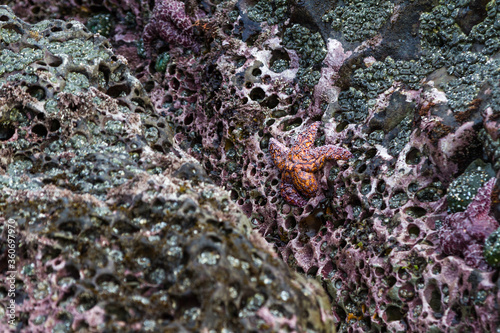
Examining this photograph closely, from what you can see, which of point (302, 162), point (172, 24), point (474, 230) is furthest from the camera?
point (172, 24)

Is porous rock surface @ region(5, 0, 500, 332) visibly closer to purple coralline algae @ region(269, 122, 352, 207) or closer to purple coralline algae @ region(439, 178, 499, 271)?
purple coralline algae @ region(439, 178, 499, 271)

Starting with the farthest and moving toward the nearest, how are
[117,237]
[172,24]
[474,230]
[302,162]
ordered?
[172,24], [302,162], [474,230], [117,237]

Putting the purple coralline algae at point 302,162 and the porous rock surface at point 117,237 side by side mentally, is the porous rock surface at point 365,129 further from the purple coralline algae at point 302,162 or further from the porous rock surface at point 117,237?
the porous rock surface at point 117,237

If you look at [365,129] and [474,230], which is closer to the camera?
[474,230]

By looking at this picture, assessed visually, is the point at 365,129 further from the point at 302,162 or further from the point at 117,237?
the point at 117,237

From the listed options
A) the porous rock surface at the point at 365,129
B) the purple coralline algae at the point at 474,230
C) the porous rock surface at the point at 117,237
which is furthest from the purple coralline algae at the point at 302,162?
the purple coralline algae at the point at 474,230

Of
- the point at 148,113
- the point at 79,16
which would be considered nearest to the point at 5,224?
the point at 148,113

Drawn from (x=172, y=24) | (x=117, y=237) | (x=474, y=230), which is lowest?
(x=117, y=237)

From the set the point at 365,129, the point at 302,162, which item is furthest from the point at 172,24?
the point at 365,129
